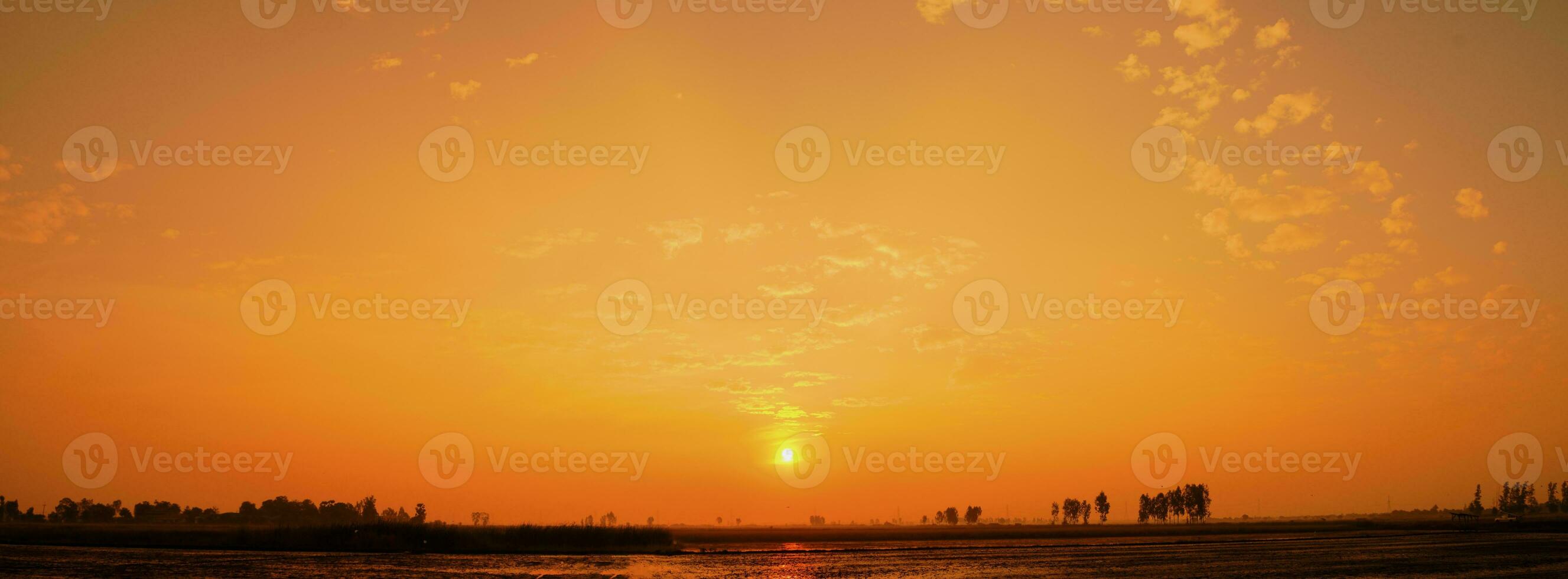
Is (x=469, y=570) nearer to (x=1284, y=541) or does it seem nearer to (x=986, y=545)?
(x=986, y=545)

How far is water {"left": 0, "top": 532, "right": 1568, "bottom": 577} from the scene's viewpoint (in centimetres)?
5941

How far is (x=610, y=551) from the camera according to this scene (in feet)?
306

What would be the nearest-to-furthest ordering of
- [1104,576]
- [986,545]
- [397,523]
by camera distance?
[1104,576] → [397,523] → [986,545]

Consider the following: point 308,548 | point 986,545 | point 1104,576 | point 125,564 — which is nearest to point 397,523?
point 308,548

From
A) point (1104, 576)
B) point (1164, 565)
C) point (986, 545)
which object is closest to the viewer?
point (1104, 576)

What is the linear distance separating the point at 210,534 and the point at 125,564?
5813 centimetres

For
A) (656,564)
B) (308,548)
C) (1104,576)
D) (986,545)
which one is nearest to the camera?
(1104,576)

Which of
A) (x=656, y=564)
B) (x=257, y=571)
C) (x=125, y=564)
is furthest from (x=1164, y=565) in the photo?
(x=125, y=564)

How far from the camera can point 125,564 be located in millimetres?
62750

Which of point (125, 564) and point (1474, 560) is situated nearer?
point (125, 564)

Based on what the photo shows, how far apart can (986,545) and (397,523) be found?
219 feet

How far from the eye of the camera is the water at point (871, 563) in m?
59.4

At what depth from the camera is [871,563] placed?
7331 centimetres

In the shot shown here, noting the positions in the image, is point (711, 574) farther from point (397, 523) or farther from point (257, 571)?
point (397, 523)
